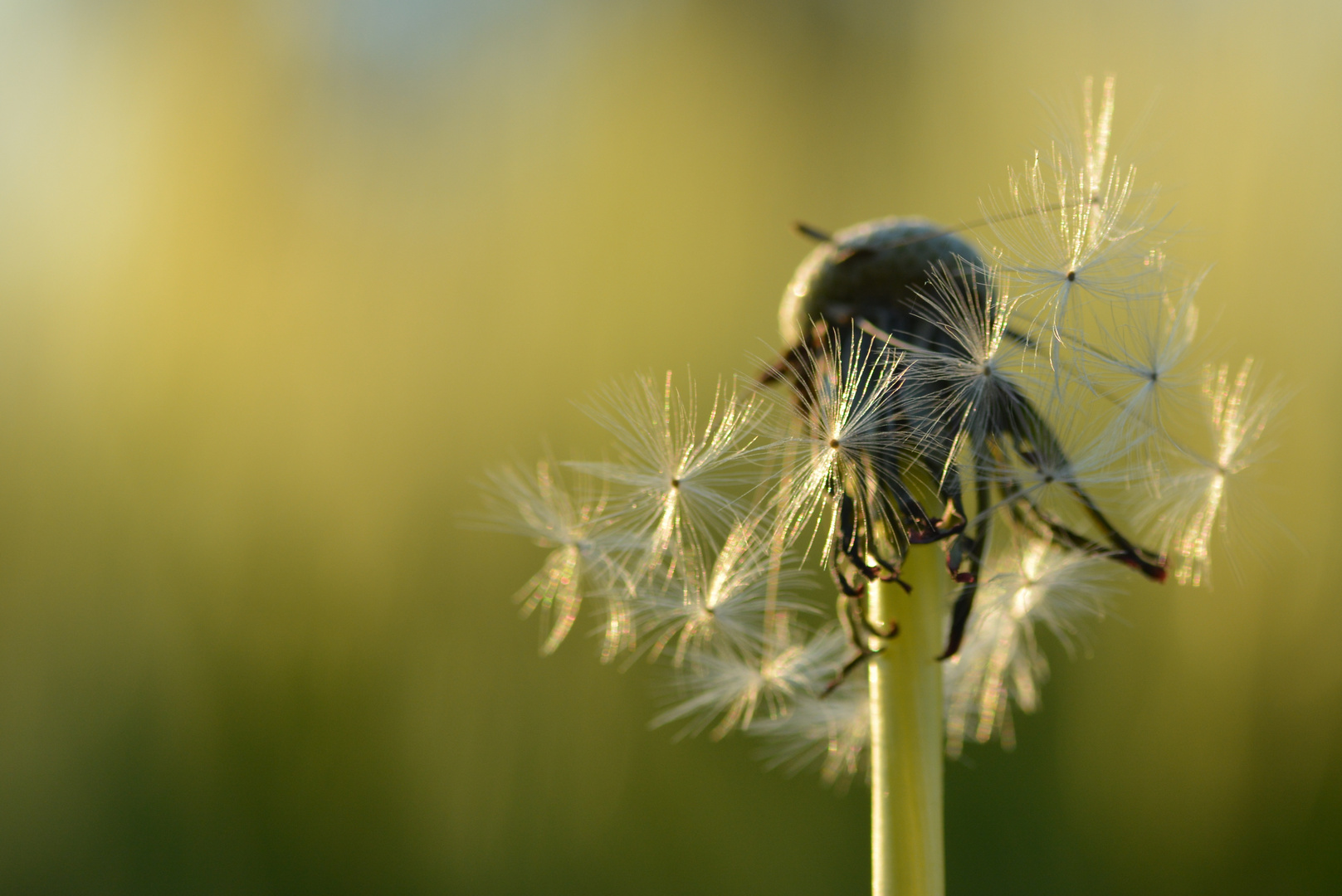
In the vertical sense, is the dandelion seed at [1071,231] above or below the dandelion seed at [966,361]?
above

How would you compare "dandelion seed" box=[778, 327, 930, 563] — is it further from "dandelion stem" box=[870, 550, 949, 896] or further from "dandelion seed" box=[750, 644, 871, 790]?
"dandelion seed" box=[750, 644, 871, 790]

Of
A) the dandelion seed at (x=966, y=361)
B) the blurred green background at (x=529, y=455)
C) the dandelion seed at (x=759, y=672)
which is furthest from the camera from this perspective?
the blurred green background at (x=529, y=455)

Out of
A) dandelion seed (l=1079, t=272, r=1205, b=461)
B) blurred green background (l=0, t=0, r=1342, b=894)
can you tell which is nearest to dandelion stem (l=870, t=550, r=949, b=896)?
dandelion seed (l=1079, t=272, r=1205, b=461)

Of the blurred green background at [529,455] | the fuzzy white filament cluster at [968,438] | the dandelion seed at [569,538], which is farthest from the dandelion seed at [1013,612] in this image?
the blurred green background at [529,455]

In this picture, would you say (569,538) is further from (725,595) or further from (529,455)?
(529,455)

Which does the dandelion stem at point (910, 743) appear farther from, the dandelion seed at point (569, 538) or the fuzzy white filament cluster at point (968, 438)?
the dandelion seed at point (569, 538)

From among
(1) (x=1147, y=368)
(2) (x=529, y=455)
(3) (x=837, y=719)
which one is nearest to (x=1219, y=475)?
(1) (x=1147, y=368)
